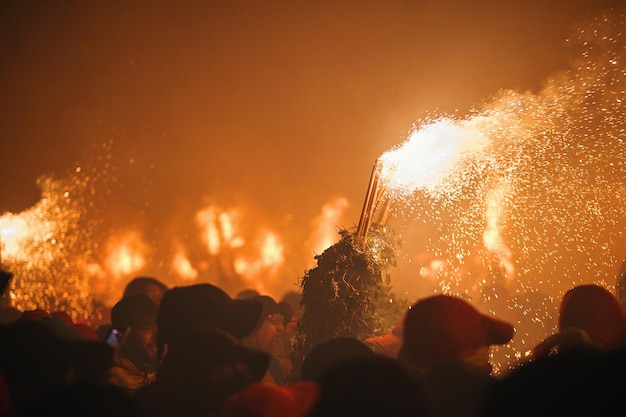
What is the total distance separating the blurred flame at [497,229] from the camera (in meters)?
9.12

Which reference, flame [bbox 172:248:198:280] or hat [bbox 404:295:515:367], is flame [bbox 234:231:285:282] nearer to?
flame [bbox 172:248:198:280]

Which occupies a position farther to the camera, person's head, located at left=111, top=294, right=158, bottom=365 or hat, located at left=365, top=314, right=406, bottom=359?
hat, located at left=365, top=314, right=406, bottom=359

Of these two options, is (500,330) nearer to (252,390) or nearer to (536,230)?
(252,390)

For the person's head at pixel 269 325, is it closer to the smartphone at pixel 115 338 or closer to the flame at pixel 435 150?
the smartphone at pixel 115 338

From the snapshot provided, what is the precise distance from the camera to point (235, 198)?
15.8 meters

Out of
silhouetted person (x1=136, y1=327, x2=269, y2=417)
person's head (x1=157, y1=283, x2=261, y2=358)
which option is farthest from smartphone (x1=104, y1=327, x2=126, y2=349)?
silhouetted person (x1=136, y1=327, x2=269, y2=417)

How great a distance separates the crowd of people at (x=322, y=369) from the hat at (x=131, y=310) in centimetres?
22

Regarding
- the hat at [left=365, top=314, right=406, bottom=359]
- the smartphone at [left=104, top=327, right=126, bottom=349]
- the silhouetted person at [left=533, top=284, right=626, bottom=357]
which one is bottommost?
the silhouetted person at [left=533, top=284, right=626, bottom=357]

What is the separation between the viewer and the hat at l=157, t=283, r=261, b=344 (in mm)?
3344

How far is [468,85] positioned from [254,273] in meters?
8.29

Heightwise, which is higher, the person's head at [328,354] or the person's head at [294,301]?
the person's head at [294,301]

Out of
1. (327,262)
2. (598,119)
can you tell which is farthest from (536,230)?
(327,262)

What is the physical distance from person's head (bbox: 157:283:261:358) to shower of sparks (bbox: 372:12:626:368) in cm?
346

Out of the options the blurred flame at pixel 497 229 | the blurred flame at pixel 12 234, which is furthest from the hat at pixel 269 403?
the blurred flame at pixel 12 234
